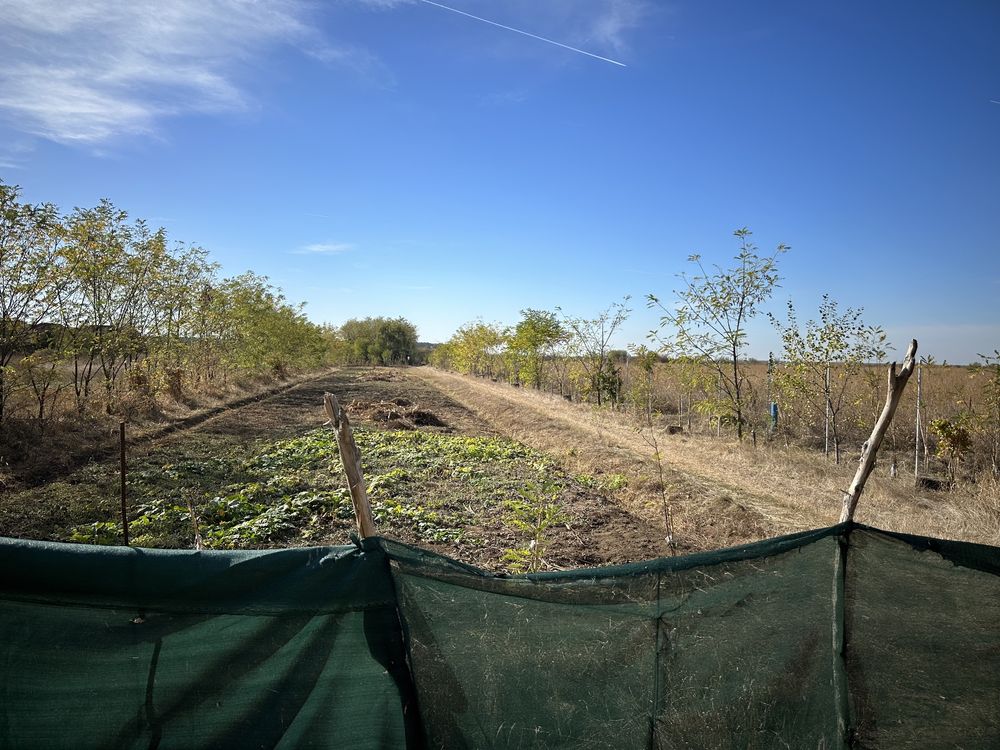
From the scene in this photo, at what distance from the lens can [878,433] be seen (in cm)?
343

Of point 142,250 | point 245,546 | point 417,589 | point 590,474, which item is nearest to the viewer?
point 417,589

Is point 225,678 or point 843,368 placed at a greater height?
point 843,368

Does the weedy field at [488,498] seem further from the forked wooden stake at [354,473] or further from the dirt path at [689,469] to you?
the forked wooden stake at [354,473]

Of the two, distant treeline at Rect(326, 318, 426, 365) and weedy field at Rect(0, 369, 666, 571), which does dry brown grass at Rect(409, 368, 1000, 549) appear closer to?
weedy field at Rect(0, 369, 666, 571)

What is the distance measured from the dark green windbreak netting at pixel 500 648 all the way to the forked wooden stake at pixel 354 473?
67cm

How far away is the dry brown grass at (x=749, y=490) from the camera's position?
7414 millimetres

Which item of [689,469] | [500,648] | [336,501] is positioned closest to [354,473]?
[500,648]

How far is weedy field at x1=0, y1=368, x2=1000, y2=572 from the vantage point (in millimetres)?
6996

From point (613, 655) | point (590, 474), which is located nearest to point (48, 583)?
point (613, 655)

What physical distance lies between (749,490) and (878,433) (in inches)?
261

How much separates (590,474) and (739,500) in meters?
2.98

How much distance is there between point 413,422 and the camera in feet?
59.8

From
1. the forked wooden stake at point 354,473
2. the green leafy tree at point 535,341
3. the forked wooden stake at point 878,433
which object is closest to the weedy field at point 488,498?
the forked wooden stake at point 354,473

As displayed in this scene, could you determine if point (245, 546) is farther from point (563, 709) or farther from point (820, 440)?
point (820, 440)
